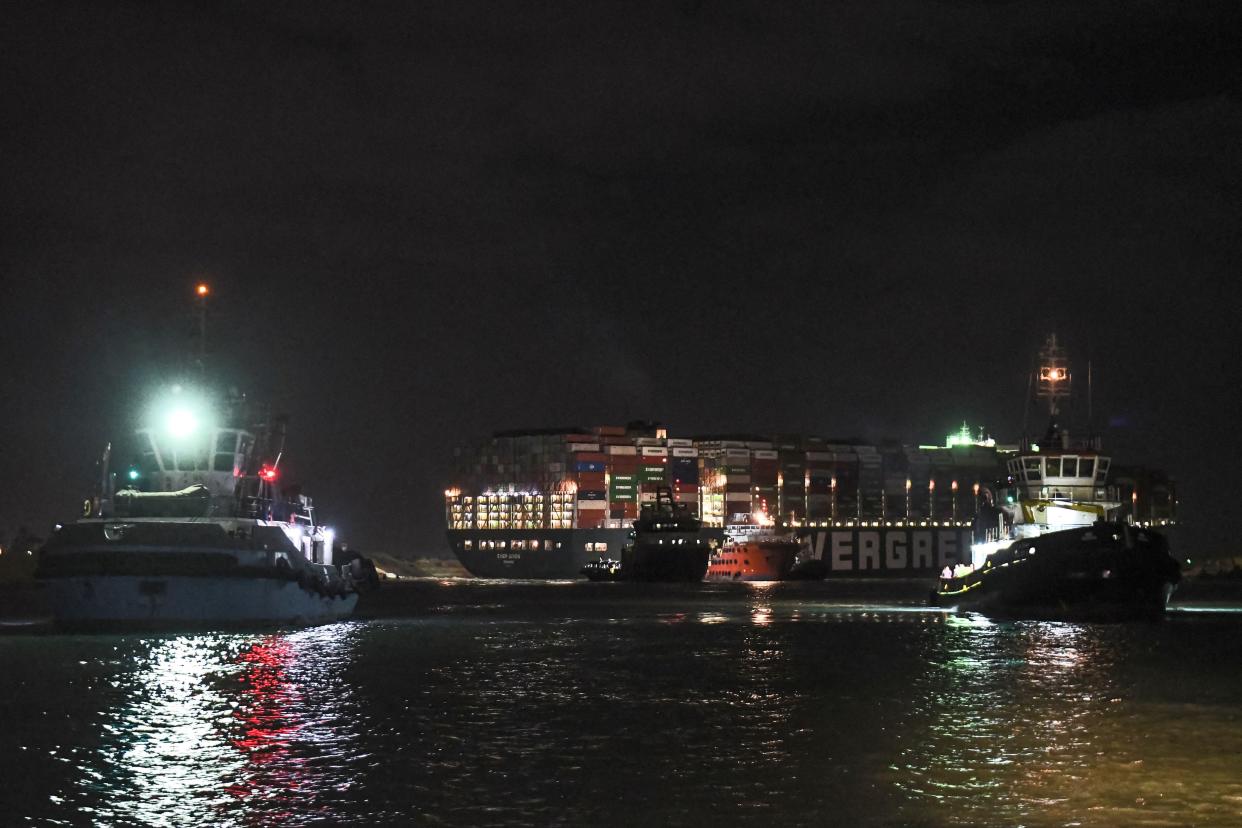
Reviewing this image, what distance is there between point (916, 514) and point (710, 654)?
508 ft

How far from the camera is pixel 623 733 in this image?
68.3 ft

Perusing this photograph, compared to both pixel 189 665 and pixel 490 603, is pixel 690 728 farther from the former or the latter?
pixel 490 603

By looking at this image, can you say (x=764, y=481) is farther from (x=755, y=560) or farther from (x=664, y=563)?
(x=664, y=563)

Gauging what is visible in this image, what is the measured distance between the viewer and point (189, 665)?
3344cm

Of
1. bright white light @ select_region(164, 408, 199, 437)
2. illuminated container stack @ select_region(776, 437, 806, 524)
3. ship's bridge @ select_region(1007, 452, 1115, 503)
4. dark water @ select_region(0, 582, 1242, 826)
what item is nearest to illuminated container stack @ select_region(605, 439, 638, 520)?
illuminated container stack @ select_region(776, 437, 806, 524)

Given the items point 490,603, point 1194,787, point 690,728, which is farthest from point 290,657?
point 490,603

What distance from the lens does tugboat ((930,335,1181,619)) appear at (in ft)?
182

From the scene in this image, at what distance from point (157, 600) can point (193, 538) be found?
7.51ft

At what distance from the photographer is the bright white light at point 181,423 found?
48.7m

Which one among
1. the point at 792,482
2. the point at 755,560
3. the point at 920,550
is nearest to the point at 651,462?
the point at 792,482

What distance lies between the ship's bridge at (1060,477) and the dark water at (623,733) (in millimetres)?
24800

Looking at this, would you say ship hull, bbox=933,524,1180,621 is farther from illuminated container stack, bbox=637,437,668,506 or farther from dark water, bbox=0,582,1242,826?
illuminated container stack, bbox=637,437,668,506

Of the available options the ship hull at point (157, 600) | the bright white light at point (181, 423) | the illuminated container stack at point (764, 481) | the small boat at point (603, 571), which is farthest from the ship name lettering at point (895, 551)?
the ship hull at point (157, 600)

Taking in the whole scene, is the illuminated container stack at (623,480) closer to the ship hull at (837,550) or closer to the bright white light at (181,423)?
the ship hull at (837,550)
